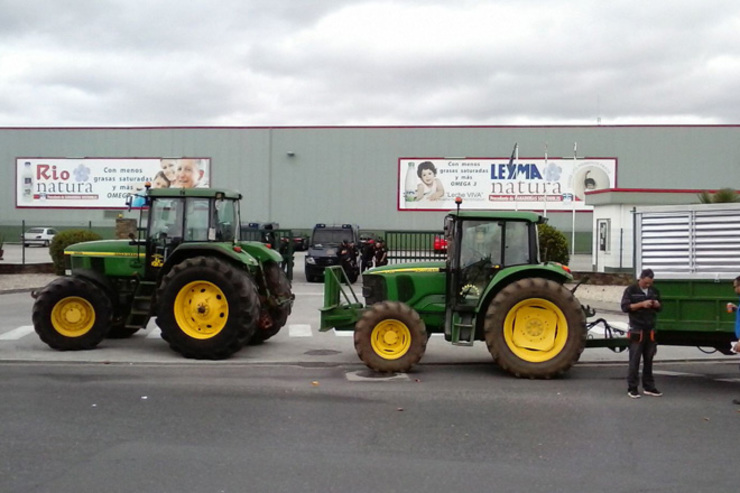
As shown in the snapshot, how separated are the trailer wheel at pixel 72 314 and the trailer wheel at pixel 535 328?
585 centimetres

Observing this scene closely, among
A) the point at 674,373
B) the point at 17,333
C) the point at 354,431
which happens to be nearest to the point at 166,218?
the point at 17,333

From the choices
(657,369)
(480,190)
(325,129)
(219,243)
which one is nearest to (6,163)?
(325,129)

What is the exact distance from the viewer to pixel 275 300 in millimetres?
12812

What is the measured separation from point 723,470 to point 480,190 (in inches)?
1638

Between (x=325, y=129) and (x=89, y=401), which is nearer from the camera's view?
(x=89, y=401)

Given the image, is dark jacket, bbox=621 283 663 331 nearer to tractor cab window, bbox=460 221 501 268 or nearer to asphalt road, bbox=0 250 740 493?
asphalt road, bbox=0 250 740 493

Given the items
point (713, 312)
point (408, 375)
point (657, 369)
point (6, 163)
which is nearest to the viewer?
point (713, 312)

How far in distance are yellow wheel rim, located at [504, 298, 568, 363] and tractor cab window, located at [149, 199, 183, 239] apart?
210 inches

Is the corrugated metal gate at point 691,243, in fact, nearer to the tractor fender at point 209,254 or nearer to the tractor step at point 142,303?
the tractor fender at point 209,254

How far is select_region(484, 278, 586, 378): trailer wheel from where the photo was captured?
10.2m

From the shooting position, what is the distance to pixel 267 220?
158 ft

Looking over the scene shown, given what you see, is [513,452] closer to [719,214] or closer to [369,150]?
[719,214]

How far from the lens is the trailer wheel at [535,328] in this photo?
1016 centimetres

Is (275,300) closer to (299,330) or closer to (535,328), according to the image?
(299,330)
